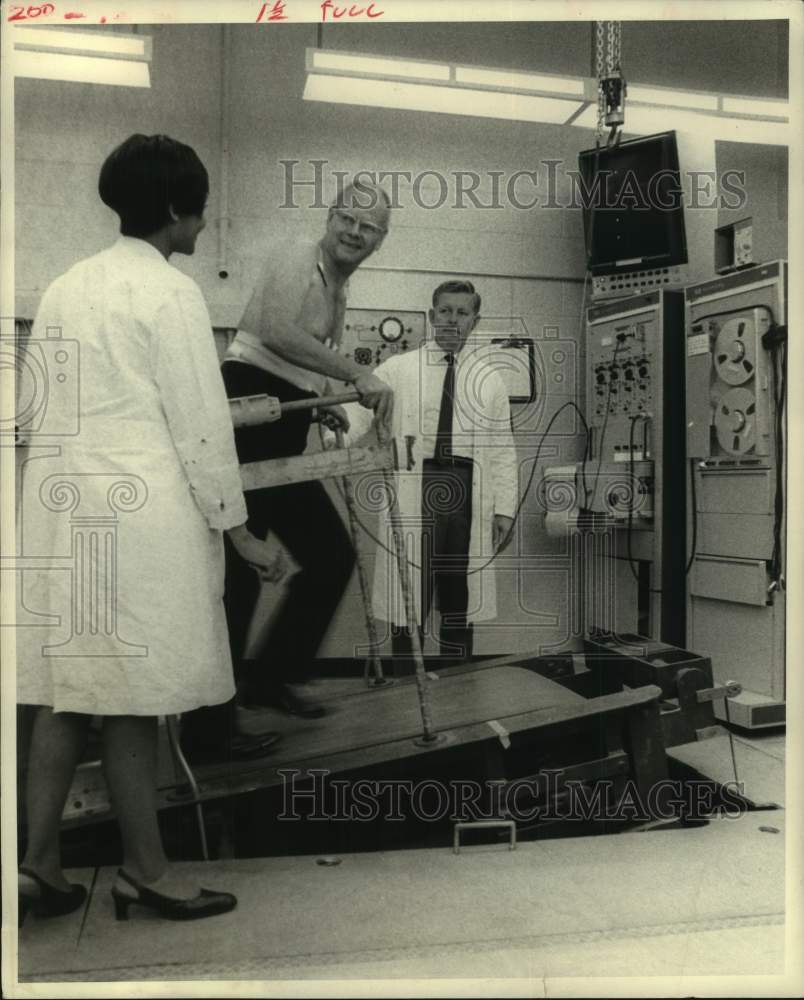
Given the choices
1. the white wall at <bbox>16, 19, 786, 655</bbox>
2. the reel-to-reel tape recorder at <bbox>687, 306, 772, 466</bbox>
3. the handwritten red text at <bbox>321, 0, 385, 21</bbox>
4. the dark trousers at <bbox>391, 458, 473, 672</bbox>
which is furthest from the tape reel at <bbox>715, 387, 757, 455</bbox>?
A: the handwritten red text at <bbox>321, 0, 385, 21</bbox>

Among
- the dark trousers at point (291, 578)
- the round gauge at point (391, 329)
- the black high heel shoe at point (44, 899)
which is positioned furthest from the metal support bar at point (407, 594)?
the black high heel shoe at point (44, 899)

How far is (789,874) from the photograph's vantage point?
2281mm

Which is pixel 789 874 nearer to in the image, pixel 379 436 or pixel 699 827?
pixel 699 827

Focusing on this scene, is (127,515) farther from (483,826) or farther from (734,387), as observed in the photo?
(734,387)

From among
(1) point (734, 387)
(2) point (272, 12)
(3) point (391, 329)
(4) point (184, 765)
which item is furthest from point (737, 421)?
(4) point (184, 765)

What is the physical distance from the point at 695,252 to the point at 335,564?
4.39 feet

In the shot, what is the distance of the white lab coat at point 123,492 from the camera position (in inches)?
79.9

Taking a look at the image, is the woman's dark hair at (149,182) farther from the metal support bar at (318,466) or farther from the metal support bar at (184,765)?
the metal support bar at (184,765)

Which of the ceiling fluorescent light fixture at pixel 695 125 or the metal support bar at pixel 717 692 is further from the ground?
the ceiling fluorescent light fixture at pixel 695 125

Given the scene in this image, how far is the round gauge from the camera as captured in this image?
2234 millimetres

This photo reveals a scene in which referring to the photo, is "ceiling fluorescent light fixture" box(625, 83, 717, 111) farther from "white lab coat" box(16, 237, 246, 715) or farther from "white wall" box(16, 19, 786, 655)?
"white lab coat" box(16, 237, 246, 715)

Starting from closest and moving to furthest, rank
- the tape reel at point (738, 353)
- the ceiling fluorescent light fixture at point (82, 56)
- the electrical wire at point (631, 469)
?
the ceiling fluorescent light fixture at point (82, 56) < the electrical wire at point (631, 469) < the tape reel at point (738, 353)

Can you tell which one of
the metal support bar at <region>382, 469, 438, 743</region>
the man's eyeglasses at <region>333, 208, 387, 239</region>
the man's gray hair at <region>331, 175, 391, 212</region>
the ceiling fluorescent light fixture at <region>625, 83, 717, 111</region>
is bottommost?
the metal support bar at <region>382, 469, 438, 743</region>

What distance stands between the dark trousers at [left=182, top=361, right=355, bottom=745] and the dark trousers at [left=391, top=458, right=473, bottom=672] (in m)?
0.21
